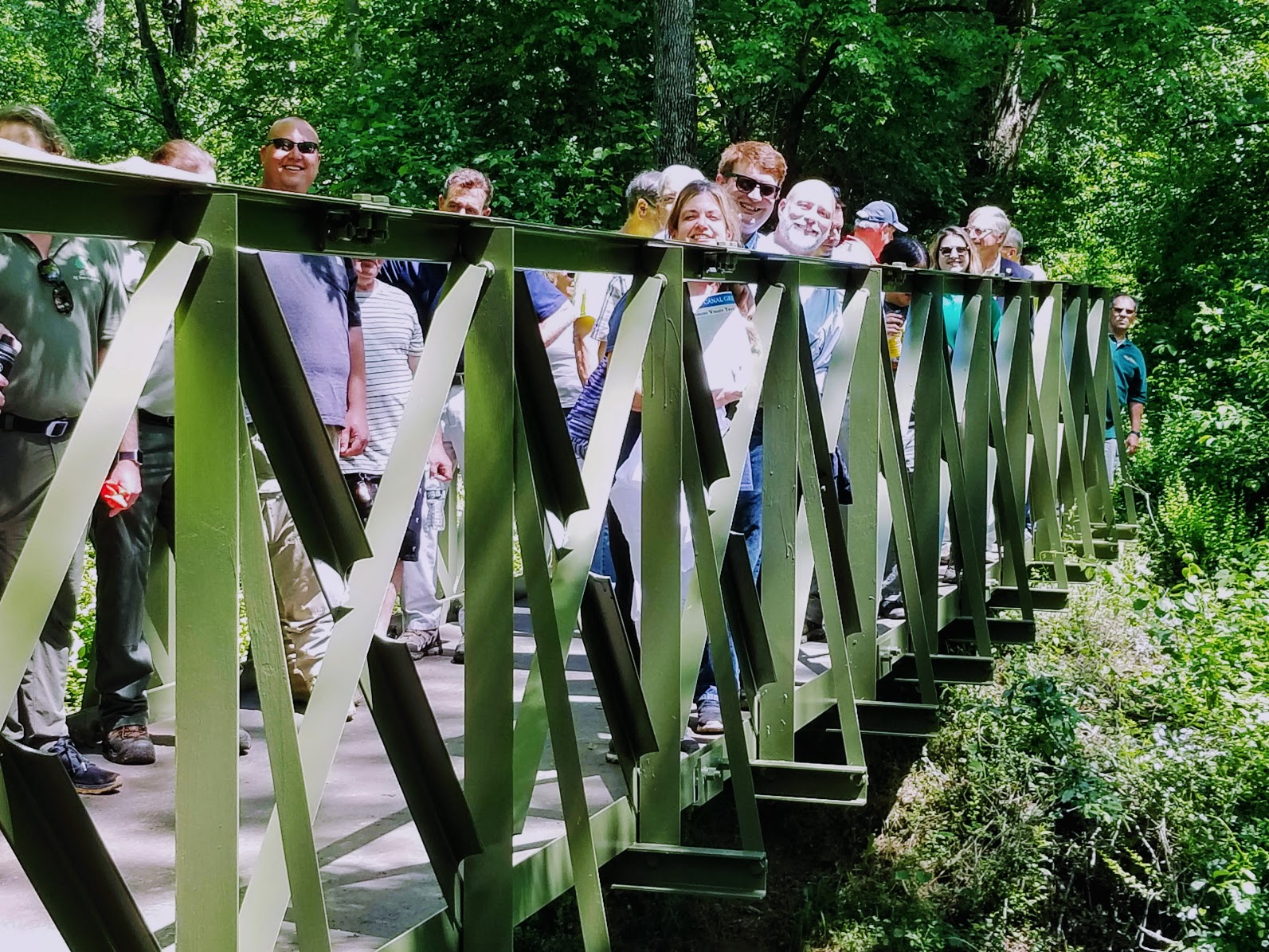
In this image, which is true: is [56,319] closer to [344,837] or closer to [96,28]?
[344,837]

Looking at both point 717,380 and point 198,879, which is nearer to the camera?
point 198,879

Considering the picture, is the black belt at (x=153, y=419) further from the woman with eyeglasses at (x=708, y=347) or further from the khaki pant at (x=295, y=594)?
the woman with eyeglasses at (x=708, y=347)

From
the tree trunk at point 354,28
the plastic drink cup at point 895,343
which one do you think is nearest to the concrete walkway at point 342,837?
the plastic drink cup at point 895,343

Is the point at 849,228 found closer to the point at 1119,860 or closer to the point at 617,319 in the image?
the point at 1119,860

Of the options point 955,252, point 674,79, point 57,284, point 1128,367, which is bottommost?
point 1128,367

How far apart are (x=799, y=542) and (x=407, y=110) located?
33.6 feet

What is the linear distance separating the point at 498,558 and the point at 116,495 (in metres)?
1.28

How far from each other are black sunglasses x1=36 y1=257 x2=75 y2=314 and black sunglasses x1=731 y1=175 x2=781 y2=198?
2.77 m

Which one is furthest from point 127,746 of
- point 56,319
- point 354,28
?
point 354,28

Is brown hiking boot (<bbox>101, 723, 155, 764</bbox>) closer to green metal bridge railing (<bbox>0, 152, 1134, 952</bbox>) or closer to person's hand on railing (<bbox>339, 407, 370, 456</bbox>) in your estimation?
green metal bridge railing (<bbox>0, 152, 1134, 952</bbox>)

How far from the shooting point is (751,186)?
5531 millimetres

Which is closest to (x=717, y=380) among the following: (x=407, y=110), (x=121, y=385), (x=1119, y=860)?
(x=121, y=385)

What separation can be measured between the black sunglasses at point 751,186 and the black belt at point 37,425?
2.79 metres

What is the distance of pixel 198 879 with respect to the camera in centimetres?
204
